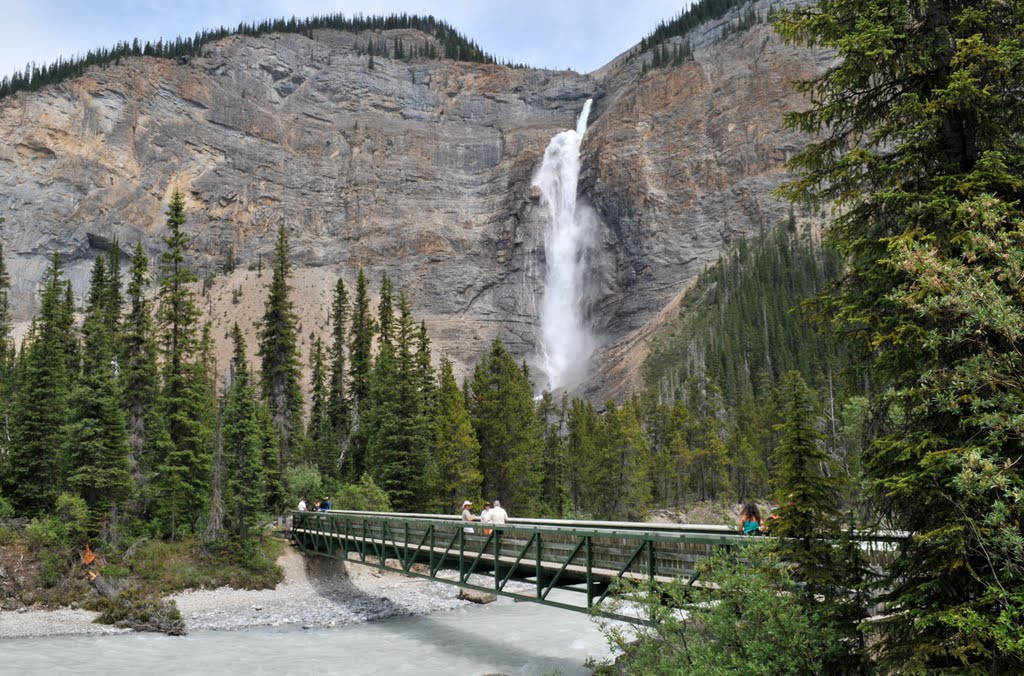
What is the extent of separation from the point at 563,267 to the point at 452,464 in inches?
3678

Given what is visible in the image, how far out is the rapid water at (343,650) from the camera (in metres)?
18.1

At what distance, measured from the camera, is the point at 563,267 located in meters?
132

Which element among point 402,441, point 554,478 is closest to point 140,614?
point 402,441

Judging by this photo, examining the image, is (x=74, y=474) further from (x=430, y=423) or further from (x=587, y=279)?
(x=587, y=279)

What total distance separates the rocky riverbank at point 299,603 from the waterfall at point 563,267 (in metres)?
84.1

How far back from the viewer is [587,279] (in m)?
128

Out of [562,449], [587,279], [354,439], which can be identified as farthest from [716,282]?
[354,439]

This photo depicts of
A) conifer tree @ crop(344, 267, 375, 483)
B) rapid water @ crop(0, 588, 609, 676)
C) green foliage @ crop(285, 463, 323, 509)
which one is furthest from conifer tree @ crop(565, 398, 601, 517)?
rapid water @ crop(0, 588, 609, 676)

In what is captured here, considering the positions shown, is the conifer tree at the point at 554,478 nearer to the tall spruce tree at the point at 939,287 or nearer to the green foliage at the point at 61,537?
the green foliage at the point at 61,537

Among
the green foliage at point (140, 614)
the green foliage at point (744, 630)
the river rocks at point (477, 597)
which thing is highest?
the green foliage at point (744, 630)

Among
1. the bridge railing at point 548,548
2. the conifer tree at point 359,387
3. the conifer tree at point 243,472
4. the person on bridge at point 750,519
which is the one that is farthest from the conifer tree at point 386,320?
the person on bridge at point 750,519

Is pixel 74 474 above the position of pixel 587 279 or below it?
below

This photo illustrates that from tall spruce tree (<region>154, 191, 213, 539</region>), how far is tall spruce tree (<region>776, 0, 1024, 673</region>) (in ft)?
96.4

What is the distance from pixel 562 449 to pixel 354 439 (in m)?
17.5
